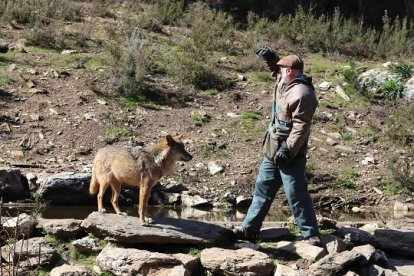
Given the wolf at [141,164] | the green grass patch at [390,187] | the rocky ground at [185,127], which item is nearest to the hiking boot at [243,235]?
the wolf at [141,164]

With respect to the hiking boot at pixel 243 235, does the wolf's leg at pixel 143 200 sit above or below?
above

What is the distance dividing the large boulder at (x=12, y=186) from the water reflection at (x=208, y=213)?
0.60 metres

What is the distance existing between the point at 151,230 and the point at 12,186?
4.41 meters

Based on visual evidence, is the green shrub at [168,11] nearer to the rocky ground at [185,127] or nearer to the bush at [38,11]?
the bush at [38,11]

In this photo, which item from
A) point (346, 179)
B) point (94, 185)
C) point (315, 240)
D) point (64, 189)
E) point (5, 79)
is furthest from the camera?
point (5, 79)

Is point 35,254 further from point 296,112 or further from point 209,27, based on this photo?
point 209,27

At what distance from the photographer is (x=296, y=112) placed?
7.60 meters

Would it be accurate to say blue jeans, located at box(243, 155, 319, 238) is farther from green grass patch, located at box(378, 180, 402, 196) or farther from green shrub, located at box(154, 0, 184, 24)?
green shrub, located at box(154, 0, 184, 24)

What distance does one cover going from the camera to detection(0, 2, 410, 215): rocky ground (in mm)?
12977

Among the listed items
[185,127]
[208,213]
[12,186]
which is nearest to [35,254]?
[12,186]

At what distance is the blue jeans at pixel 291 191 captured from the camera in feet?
25.7

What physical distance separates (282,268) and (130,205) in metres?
4.81

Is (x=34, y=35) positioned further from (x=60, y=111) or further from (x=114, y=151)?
(x=114, y=151)

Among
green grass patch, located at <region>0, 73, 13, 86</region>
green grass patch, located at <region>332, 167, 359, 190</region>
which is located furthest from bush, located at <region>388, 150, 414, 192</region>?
green grass patch, located at <region>0, 73, 13, 86</region>
